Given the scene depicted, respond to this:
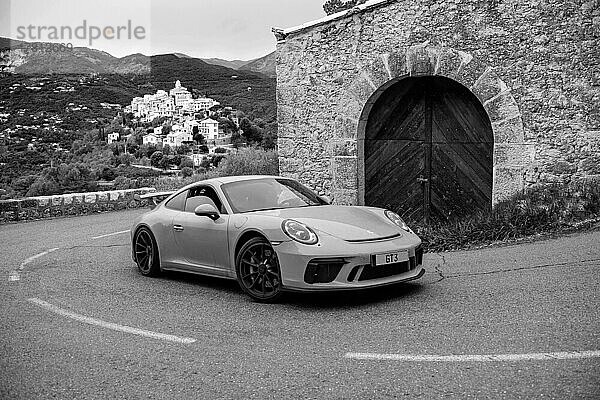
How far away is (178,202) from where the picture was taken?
8.99 m

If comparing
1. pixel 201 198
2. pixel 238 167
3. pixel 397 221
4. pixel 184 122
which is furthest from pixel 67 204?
pixel 397 221

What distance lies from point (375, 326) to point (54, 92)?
56.4 ft

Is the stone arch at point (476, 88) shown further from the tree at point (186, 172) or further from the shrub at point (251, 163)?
the tree at point (186, 172)

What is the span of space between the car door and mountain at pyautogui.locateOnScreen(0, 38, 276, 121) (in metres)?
13.2

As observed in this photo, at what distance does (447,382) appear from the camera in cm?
470

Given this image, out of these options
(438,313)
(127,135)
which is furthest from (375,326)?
(127,135)

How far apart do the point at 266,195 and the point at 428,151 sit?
5020 mm

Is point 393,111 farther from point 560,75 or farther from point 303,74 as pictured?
point 560,75

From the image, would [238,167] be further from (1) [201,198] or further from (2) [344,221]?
(2) [344,221]

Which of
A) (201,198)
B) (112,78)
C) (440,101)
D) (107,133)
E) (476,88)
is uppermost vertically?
(112,78)

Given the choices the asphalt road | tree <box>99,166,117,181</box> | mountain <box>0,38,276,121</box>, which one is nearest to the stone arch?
the asphalt road

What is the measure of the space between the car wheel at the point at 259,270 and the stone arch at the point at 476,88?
5558mm

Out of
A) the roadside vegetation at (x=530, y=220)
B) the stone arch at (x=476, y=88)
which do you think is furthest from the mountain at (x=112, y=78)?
the roadside vegetation at (x=530, y=220)

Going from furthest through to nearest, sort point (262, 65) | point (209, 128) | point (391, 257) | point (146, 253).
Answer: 1. point (262, 65)
2. point (209, 128)
3. point (146, 253)
4. point (391, 257)
